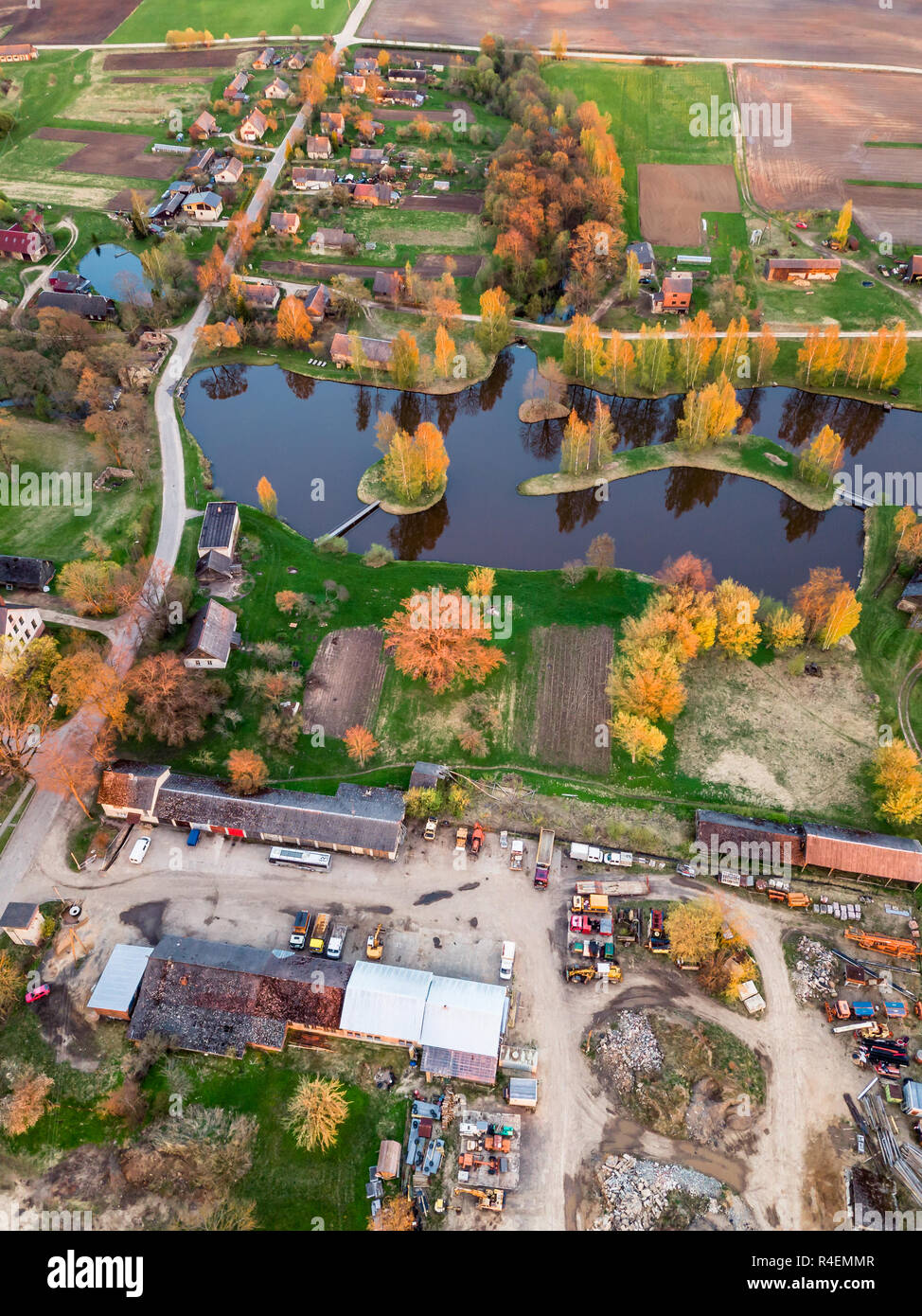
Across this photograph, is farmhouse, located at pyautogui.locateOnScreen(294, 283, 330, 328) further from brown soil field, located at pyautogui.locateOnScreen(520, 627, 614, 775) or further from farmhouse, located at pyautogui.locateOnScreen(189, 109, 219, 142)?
brown soil field, located at pyautogui.locateOnScreen(520, 627, 614, 775)

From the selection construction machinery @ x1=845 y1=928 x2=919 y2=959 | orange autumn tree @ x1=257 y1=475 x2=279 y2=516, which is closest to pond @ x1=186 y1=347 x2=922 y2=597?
orange autumn tree @ x1=257 y1=475 x2=279 y2=516

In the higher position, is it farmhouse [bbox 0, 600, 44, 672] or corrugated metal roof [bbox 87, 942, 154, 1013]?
farmhouse [bbox 0, 600, 44, 672]

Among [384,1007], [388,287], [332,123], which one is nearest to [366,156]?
[332,123]

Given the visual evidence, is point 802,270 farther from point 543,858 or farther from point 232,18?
point 232,18

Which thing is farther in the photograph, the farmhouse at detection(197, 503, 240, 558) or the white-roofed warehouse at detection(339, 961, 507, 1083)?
the farmhouse at detection(197, 503, 240, 558)

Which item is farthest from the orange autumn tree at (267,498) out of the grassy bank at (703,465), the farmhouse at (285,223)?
the farmhouse at (285,223)

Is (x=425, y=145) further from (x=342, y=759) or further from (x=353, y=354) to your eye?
(x=342, y=759)
